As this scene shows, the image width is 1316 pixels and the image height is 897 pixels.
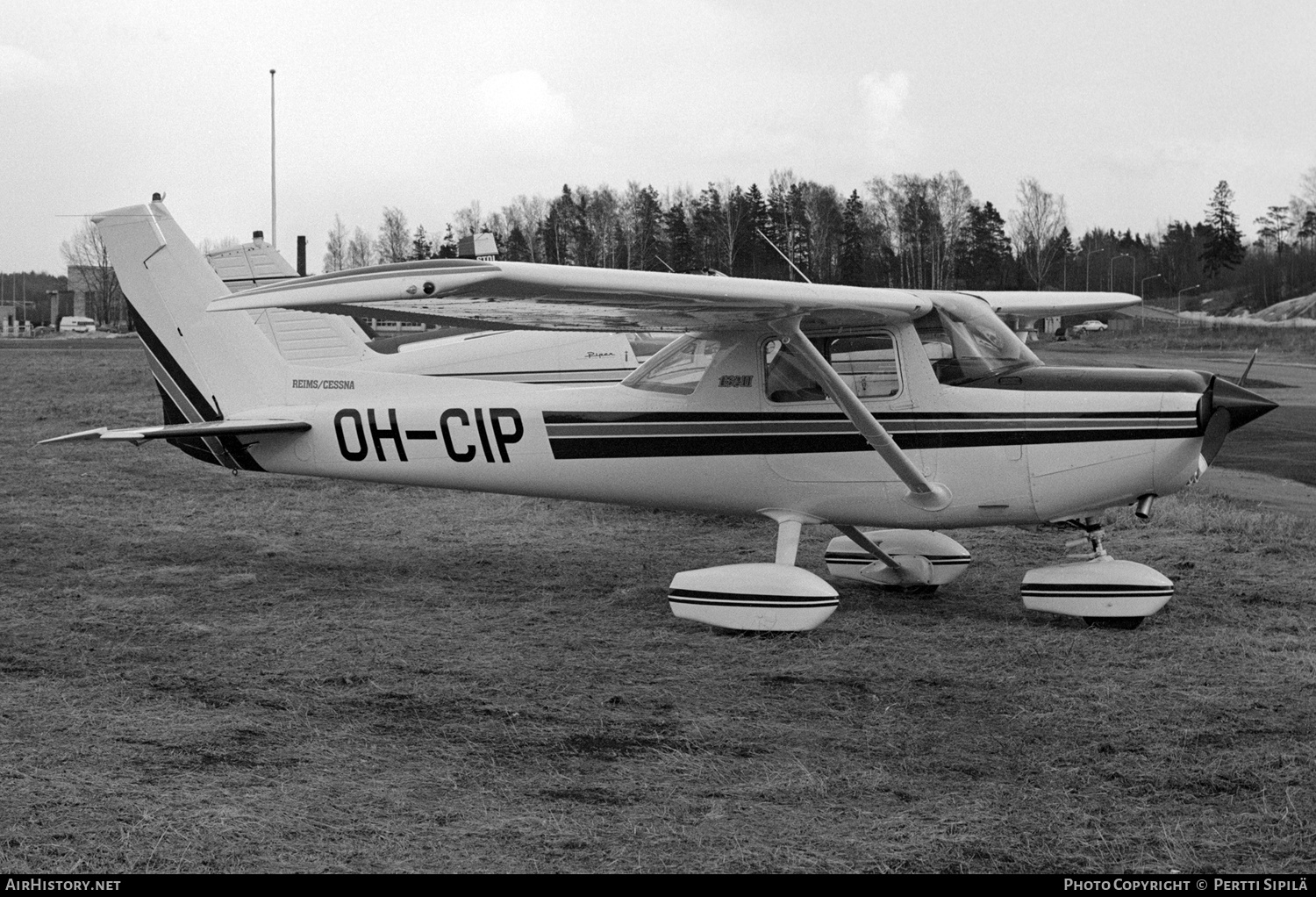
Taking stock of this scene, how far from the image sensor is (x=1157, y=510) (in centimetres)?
1091

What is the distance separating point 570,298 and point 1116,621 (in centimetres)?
364

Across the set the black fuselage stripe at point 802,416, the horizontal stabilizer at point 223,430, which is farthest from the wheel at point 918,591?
the horizontal stabilizer at point 223,430

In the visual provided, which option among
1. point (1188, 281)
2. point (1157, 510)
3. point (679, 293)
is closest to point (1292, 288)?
point (1188, 281)

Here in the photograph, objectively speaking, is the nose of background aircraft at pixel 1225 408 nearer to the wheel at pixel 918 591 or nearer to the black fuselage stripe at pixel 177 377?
the wheel at pixel 918 591

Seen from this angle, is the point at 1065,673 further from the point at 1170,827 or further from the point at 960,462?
the point at 1170,827

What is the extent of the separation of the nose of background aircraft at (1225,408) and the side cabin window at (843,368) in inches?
66.7

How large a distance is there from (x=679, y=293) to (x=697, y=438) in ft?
5.23

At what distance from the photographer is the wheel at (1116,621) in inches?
273

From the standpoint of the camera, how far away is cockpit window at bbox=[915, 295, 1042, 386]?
7223mm

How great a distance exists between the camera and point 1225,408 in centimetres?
666

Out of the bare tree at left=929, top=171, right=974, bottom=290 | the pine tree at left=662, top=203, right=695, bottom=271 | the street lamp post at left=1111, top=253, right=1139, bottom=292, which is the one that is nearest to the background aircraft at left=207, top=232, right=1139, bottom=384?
the pine tree at left=662, top=203, right=695, bottom=271

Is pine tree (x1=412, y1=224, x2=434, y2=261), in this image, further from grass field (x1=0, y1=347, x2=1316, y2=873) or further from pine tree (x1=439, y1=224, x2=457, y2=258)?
grass field (x1=0, y1=347, x2=1316, y2=873)

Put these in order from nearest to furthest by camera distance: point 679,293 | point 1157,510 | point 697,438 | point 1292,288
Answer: point 679,293
point 697,438
point 1157,510
point 1292,288

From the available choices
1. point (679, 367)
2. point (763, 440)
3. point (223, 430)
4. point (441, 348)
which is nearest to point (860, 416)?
point (763, 440)
